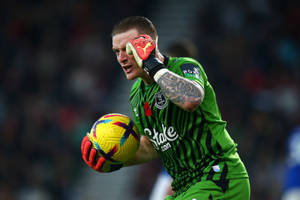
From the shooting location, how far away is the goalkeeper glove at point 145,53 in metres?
3.73

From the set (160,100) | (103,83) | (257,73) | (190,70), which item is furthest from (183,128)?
(103,83)

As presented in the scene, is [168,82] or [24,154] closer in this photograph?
[168,82]

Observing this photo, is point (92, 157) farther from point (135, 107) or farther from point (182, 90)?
point (182, 90)

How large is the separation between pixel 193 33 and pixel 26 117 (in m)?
3.82

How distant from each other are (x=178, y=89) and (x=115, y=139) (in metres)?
0.84

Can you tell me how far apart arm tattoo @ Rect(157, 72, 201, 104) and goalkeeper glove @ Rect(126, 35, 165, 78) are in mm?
101

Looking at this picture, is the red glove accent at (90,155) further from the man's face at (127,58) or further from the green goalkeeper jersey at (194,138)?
the man's face at (127,58)

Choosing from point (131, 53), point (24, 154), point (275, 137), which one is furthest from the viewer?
point (24, 154)

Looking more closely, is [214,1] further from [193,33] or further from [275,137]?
[275,137]

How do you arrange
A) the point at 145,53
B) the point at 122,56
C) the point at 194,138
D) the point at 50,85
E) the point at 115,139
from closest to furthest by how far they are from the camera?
the point at 145,53
the point at 194,138
the point at 122,56
the point at 115,139
the point at 50,85

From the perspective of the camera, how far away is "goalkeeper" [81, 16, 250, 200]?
3.84 meters

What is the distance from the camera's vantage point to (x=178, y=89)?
142 inches

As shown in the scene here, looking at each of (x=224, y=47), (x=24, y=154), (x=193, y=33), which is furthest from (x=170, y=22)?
(x=24, y=154)

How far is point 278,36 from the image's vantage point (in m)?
10.7
